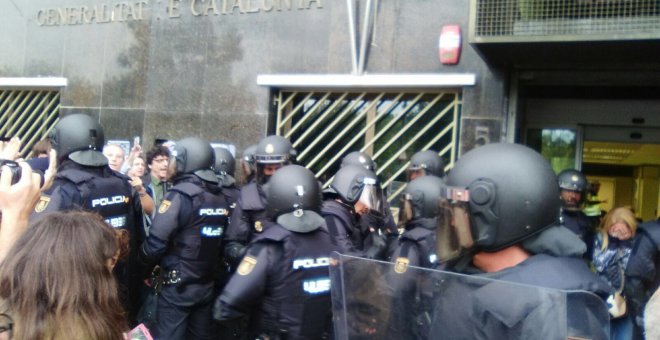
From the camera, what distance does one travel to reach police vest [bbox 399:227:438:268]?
14.4 feet

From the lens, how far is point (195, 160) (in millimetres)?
5516

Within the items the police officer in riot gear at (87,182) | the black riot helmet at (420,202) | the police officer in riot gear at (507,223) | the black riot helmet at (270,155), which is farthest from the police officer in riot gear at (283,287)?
the black riot helmet at (270,155)

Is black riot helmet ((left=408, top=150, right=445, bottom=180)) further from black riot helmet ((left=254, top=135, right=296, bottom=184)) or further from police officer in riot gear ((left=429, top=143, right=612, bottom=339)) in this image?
police officer in riot gear ((left=429, top=143, right=612, bottom=339))

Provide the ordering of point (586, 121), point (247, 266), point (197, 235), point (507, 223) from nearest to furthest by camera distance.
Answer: point (507, 223), point (247, 266), point (197, 235), point (586, 121)

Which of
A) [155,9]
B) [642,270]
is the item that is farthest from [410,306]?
[155,9]

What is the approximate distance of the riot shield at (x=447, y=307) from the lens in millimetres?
1486

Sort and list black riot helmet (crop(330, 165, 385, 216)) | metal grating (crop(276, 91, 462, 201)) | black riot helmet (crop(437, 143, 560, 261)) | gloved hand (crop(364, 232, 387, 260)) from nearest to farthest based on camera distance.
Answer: black riot helmet (crop(437, 143, 560, 261)) → gloved hand (crop(364, 232, 387, 260)) → black riot helmet (crop(330, 165, 385, 216)) → metal grating (crop(276, 91, 462, 201))

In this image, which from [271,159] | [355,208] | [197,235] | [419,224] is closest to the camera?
[419,224]

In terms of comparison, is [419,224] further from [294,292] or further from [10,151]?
[10,151]

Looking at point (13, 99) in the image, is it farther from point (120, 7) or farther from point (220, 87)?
point (220, 87)

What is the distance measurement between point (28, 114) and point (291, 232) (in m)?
10.3

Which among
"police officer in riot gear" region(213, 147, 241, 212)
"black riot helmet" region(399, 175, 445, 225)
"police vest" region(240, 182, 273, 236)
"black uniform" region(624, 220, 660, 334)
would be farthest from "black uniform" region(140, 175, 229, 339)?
"black uniform" region(624, 220, 660, 334)

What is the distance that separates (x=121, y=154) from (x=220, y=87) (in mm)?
3306

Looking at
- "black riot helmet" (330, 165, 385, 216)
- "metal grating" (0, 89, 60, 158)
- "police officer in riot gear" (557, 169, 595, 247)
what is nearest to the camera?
"black riot helmet" (330, 165, 385, 216)
